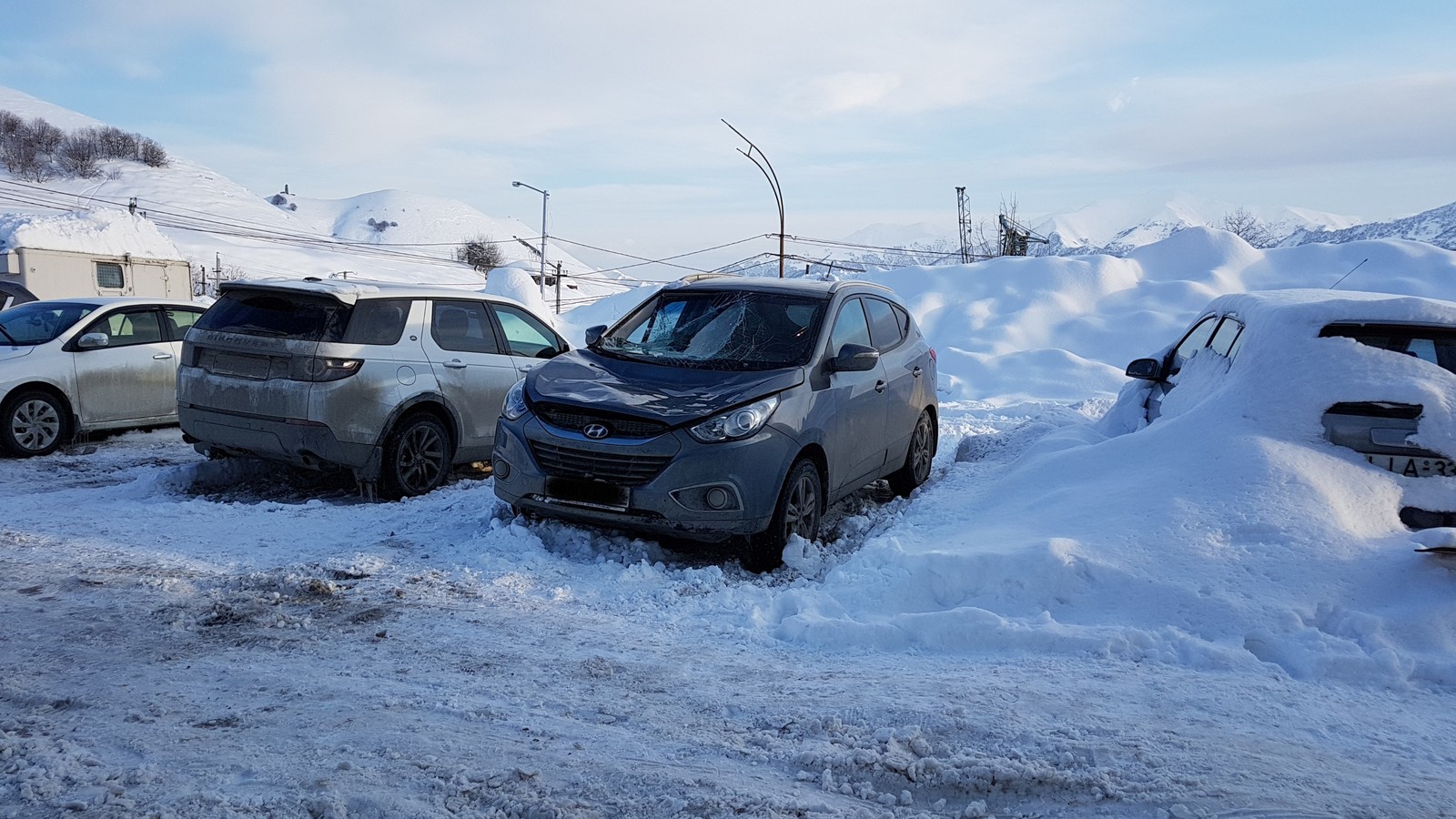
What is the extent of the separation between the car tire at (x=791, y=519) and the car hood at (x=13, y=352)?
7.25 m

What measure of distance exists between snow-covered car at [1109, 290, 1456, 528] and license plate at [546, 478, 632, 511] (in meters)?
3.79

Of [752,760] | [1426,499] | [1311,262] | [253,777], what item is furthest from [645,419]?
[1311,262]

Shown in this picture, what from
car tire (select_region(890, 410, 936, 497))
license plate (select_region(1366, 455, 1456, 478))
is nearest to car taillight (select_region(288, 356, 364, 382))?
car tire (select_region(890, 410, 936, 497))

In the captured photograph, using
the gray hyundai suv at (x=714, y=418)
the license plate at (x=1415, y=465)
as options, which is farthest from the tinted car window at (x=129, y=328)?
the license plate at (x=1415, y=465)

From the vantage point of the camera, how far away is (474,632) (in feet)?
14.5

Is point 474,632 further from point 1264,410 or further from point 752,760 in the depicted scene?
point 1264,410

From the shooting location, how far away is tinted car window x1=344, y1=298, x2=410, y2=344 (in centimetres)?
680

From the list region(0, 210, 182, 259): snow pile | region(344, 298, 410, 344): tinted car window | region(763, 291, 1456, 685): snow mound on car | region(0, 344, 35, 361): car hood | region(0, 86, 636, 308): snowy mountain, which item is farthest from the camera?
region(0, 86, 636, 308): snowy mountain

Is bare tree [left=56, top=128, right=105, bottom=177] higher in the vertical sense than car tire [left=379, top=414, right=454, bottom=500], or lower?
higher

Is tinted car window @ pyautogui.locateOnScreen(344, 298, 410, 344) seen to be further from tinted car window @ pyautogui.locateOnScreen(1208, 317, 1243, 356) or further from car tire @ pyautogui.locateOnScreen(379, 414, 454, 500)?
tinted car window @ pyautogui.locateOnScreen(1208, 317, 1243, 356)

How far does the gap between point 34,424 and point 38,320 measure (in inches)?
45.4

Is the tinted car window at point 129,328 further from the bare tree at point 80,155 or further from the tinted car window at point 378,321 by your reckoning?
the bare tree at point 80,155

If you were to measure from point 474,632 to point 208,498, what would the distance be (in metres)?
3.86

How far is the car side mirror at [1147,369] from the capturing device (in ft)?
26.3
